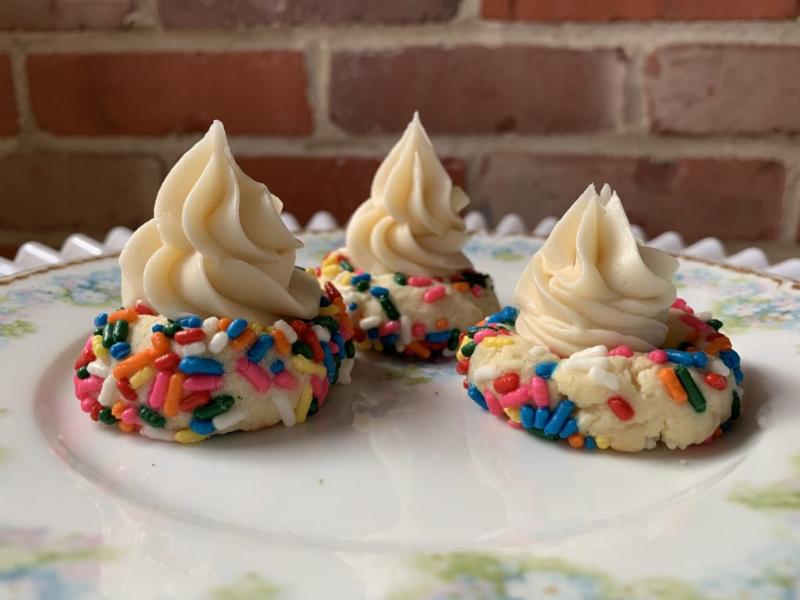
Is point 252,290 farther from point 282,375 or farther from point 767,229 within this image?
point 767,229

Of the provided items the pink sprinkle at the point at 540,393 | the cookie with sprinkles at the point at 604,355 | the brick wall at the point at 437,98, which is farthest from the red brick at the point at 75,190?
the pink sprinkle at the point at 540,393

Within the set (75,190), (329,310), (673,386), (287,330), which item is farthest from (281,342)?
(75,190)

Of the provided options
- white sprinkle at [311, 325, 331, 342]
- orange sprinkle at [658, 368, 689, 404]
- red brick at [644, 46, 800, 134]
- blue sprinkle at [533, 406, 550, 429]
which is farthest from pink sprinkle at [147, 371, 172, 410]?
red brick at [644, 46, 800, 134]

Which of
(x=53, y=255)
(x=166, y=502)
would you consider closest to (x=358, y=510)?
(x=166, y=502)

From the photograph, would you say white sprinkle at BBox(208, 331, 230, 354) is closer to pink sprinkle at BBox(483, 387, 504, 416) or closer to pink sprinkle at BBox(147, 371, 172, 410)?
pink sprinkle at BBox(147, 371, 172, 410)

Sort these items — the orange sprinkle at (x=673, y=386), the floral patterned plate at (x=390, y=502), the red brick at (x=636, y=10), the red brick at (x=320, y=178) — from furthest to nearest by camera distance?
the red brick at (x=320, y=178)
the red brick at (x=636, y=10)
the orange sprinkle at (x=673, y=386)
the floral patterned plate at (x=390, y=502)

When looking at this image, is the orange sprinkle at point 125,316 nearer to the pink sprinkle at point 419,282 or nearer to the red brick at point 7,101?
the pink sprinkle at point 419,282
